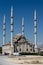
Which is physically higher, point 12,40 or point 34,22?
point 34,22

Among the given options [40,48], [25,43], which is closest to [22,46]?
[25,43]

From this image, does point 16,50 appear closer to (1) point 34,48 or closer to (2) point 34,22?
(1) point 34,48

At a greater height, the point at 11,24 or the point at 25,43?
the point at 11,24

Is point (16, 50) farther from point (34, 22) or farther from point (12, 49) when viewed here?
point (34, 22)

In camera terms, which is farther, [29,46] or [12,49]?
[29,46]

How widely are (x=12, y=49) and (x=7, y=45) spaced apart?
7.06 m

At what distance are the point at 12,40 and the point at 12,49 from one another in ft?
15.9

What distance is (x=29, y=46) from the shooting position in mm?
84625

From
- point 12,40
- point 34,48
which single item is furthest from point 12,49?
point 34,48

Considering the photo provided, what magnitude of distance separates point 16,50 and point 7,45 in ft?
14.0

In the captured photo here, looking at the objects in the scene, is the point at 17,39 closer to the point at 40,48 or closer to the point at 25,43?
the point at 25,43

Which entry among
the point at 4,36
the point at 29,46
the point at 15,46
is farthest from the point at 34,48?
the point at 4,36

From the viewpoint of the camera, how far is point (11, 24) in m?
79.4

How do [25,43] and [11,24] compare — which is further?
[25,43]
